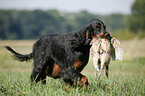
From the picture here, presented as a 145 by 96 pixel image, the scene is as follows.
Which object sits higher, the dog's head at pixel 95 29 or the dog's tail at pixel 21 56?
the dog's head at pixel 95 29

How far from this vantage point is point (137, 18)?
44.8 meters

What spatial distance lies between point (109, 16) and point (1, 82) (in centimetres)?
10045

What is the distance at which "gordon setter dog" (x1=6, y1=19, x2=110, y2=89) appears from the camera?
4.11 metres

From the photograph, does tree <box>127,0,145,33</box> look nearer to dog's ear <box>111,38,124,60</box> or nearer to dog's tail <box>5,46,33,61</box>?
dog's tail <box>5,46,33,61</box>

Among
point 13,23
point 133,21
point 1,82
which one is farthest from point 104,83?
point 13,23

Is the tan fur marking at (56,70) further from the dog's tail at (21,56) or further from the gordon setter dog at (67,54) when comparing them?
the dog's tail at (21,56)

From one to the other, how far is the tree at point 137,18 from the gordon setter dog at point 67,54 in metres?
41.7

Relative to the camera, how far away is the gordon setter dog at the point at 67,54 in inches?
162

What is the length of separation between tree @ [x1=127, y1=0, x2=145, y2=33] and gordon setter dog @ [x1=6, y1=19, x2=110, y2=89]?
41.7 m

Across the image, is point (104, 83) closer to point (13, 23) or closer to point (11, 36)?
point (11, 36)

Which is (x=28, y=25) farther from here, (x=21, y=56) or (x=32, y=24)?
(x=21, y=56)

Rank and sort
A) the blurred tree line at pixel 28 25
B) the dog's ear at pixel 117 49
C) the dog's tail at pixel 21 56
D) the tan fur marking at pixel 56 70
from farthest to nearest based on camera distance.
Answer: the blurred tree line at pixel 28 25, the dog's tail at pixel 21 56, the tan fur marking at pixel 56 70, the dog's ear at pixel 117 49

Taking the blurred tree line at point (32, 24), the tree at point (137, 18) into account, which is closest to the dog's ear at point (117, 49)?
the tree at point (137, 18)

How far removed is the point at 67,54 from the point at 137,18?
143 feet
